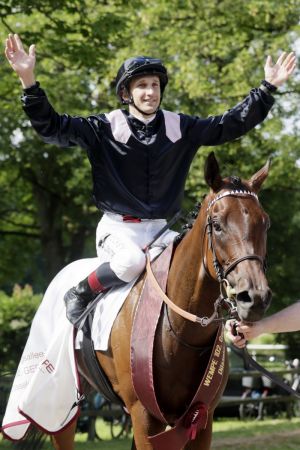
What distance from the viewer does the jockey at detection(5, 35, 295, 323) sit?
17.7 ft

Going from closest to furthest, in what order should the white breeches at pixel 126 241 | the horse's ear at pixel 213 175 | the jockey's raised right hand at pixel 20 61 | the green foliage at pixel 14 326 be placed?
the horse's ear at pixel 213 175 < the jockey's raised right hand at pixel 20 61 < the white breeches at pixel 126 241 < the green foliage at pixel 14 326

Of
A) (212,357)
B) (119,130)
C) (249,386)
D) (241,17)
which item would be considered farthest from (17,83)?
(212,357)

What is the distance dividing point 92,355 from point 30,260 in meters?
19.7

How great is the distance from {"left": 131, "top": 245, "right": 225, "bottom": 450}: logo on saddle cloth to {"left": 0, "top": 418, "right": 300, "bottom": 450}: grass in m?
6.01

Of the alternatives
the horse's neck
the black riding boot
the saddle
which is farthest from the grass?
the horse's neck

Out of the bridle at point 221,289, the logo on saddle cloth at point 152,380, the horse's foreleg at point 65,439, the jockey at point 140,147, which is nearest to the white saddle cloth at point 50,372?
the horse's foreleg at point 65,439

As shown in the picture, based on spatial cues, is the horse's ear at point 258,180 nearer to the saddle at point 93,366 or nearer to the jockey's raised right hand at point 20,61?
the jockey's raised right hand at point 20,61

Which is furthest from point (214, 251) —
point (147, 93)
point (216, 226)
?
point (147, 93)

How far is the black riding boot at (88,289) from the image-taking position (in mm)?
5336

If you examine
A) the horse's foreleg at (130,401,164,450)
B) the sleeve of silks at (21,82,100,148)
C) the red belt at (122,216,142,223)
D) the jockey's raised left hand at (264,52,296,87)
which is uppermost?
the jockey's raised left hand at (264,52,296,87)

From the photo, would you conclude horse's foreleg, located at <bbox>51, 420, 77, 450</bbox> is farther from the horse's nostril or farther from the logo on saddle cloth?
the horse's nostril

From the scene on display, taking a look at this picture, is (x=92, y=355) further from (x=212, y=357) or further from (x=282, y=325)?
(x=282, y=325)

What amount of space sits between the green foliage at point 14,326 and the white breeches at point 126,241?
41.3ft

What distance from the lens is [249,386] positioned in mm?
17234
